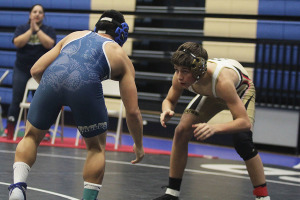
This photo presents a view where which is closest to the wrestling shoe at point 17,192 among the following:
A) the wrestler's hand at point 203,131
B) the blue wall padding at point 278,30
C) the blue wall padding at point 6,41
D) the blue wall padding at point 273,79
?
the wrestler's hand at point 203,131

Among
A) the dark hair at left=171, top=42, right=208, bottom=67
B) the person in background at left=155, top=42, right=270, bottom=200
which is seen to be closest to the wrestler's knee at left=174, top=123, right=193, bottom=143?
the person in background at left=155, top=42, right=270, bottom=200

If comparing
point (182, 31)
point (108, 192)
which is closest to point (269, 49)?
point (182, 31)

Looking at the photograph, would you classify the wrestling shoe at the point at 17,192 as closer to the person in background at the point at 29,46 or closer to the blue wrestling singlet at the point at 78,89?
the blue wrestling singlet at the point at 78,89

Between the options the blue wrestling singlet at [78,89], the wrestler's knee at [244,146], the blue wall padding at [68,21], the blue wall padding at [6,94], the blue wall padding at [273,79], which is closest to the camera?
the blue wrestling singlet at [78,89]

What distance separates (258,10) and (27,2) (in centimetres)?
462

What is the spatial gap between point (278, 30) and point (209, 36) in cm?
118

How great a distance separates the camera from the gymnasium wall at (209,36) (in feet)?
29.5

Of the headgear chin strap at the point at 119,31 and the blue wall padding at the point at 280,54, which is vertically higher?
the headgear chin strap at the point at 119,31

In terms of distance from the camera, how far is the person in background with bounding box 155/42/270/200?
158 inches

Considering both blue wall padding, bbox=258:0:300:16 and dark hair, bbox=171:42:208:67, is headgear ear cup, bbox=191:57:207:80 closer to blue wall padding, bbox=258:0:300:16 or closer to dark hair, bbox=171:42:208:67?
dark hair, bbox=171:42:208:67

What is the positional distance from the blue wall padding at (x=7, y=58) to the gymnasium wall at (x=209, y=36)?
0.53 metres

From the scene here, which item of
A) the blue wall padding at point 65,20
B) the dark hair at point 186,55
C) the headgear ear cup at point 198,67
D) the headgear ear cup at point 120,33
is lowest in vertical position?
the blue wall padding at point 65,20

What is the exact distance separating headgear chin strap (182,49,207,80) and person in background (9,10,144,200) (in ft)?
1.68

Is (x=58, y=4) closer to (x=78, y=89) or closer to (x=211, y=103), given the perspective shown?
(x=211, y=103)
